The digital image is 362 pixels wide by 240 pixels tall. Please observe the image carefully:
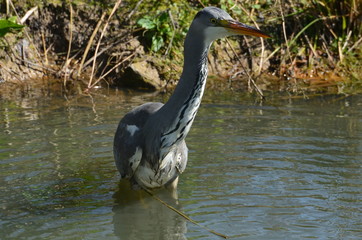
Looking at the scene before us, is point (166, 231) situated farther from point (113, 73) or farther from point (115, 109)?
point (113, 73)

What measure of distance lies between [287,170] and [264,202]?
881 mm

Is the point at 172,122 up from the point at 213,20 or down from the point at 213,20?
down

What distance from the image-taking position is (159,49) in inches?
391

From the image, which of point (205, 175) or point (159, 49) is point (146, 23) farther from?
point (205, 175)

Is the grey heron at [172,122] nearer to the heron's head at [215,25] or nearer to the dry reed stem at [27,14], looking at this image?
the heron's head at [215,25]

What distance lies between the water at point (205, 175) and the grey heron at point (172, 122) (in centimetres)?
30

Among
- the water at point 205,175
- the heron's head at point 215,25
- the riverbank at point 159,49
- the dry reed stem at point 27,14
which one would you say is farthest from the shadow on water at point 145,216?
the dry reed stem at point 27,14

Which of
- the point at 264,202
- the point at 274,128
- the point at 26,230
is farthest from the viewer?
the point at 274,128

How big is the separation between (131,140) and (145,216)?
0.68 metres

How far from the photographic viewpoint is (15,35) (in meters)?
9.84

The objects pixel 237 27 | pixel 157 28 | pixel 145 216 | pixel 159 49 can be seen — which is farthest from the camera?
pixel 159 49

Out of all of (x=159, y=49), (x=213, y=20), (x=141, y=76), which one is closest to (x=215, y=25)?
(x=213, y=20)

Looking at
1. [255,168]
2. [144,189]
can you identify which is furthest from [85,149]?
[255,168]

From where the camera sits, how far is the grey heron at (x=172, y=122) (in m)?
4.81
